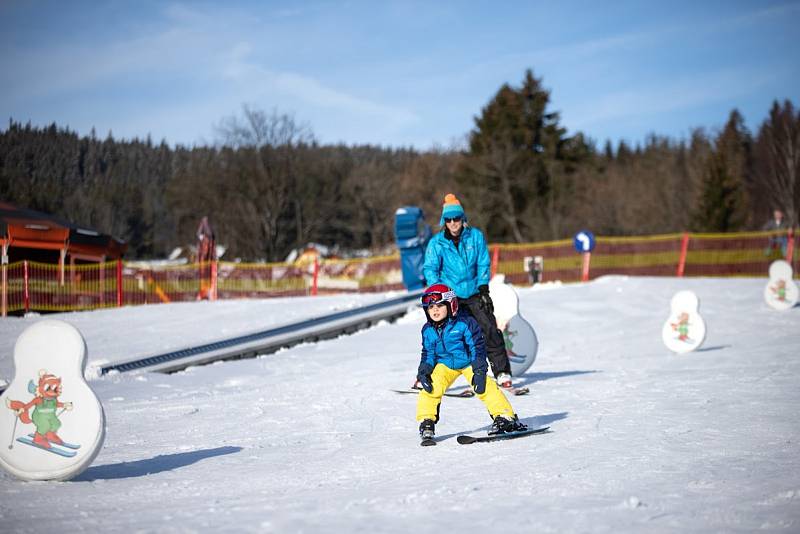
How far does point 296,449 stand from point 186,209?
138 feet

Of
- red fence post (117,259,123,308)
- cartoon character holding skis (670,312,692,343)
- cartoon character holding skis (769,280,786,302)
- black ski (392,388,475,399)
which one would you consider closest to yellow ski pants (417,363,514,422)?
black ski (392,388,475,399)

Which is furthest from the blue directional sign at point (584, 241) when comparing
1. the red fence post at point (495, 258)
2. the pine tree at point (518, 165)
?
the pine tree at point (518, 165)

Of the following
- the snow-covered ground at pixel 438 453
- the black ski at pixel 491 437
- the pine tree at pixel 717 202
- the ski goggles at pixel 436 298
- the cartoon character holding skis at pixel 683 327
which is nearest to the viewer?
the snow-covered ground at pixel 438 453

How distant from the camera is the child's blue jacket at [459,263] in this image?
7.91 meters

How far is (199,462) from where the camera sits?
5.81 metres

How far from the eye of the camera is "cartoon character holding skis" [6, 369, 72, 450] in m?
5.07

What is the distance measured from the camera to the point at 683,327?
482 inches

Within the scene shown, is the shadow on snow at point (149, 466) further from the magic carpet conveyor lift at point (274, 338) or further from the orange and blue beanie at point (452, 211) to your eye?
the magic carpet conveyor lift at point (274, 338)

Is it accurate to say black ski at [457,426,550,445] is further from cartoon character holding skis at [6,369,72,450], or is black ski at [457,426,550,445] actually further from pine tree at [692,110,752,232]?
pine tree at [692,110,752,232]

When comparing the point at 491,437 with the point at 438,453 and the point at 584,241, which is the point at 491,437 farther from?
the point at 584,241

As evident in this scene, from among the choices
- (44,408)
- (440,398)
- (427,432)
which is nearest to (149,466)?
(44,408)

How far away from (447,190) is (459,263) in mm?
55614

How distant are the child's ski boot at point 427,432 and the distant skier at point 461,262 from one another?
1.98m

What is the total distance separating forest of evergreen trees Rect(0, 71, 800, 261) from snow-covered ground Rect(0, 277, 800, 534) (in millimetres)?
17892
